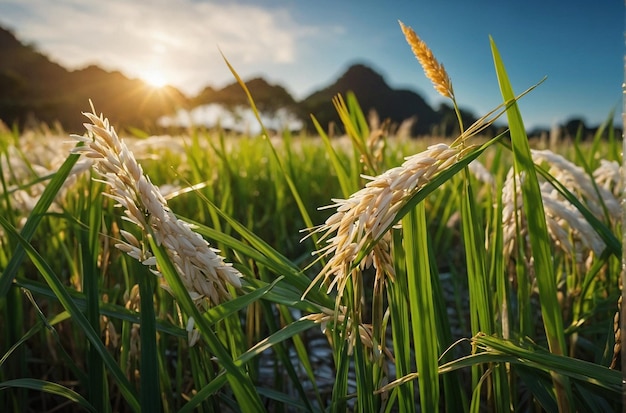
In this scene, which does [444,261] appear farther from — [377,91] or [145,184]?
[377,91]

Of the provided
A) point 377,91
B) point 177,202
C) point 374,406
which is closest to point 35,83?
point 377,91

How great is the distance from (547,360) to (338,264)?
41 centimetres

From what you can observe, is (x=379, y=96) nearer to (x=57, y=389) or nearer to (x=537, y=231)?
(x=537, y=231)

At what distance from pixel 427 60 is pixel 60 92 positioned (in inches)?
1595

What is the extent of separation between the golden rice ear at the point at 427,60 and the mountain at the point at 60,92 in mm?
29567

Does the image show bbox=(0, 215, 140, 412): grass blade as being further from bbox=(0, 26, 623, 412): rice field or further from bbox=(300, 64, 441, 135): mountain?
bbox=(300, 64, 441, 135): mountain

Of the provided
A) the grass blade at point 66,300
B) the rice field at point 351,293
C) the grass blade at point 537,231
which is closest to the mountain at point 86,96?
the rice field at point 351,293

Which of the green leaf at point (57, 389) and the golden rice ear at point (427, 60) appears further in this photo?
the green leaf at point (57, 389)

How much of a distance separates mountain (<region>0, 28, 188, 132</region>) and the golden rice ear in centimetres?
2957

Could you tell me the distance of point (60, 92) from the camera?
36.8m

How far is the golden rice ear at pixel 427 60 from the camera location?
0.79 meters

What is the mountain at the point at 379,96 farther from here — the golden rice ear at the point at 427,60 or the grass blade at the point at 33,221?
the golden rice ear at the point at 427,60

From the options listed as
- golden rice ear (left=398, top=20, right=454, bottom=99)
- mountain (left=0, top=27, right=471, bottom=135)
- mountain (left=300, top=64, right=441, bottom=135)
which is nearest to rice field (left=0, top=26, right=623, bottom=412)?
golden rice ear (left=398, top=20, right=454, bottom=99)

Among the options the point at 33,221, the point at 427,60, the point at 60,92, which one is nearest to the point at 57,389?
the point at 33,221
